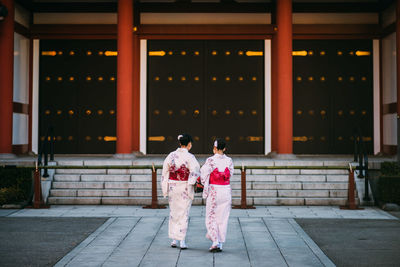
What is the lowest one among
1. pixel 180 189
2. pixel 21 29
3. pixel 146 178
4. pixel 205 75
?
pixel 146 178

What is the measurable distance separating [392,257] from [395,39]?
31.3 feet

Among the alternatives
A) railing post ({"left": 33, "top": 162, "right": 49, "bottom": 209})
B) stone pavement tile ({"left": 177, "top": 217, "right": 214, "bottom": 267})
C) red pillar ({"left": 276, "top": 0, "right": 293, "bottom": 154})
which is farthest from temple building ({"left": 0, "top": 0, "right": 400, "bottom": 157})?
stone pavement tile ({"left": 177, "top": 217, "right": 214, "bottom": 267})

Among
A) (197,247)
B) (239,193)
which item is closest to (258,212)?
(239,193)

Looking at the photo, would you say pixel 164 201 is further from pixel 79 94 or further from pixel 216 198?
pixel 79 94

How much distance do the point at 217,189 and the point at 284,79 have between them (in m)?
6.95

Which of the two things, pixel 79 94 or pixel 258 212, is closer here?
pixel 258 212

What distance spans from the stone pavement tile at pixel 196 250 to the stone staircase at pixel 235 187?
2614mm

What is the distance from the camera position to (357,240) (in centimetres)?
712

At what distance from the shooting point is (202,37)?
14.9m

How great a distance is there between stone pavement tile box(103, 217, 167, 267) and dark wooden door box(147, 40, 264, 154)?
6449 mm

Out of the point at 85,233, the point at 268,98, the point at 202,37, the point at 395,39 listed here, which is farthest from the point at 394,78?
the point at 85,233

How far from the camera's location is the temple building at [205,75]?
14.7 metres

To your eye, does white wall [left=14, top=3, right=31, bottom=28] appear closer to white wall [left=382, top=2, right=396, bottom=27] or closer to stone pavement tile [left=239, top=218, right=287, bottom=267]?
stone pavement tile [left=239, top=218, right=287, bottom=267]

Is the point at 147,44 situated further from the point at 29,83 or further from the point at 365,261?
Answer: the point at 365,261
